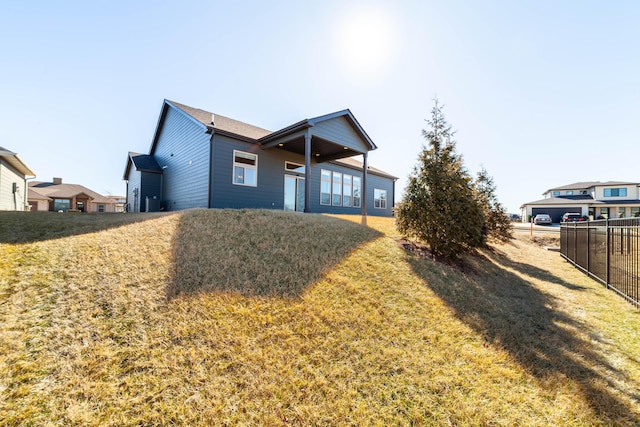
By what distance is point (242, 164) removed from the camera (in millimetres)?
11438

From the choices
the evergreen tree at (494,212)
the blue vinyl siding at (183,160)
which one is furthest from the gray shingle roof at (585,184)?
the blue vinyl siding at (183,160)

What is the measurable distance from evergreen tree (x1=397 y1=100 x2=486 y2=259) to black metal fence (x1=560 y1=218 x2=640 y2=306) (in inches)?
115

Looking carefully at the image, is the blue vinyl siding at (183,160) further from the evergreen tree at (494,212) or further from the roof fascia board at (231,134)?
the evergreen tree at (494,212)

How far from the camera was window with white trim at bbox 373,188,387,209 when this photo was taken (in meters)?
19.3

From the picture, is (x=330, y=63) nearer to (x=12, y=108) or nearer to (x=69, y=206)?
(x=12, y=108)

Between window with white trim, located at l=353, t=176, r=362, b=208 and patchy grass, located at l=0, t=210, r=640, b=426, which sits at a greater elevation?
window with white trim, located at l=353, t=176, r=362, b=208

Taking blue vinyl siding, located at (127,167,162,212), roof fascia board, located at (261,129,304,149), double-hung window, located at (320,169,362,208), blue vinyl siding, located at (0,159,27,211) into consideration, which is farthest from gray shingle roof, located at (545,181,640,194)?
blue vinyl siding, located at (0,159,27,211)

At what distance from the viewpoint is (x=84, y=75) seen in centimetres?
1117

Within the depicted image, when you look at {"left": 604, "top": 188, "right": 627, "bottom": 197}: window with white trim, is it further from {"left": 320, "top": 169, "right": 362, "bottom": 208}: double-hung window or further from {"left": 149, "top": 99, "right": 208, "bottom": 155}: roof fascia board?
{"left": 149, "top": 99, "right": 208, "bottom": 155}: roof fascia board

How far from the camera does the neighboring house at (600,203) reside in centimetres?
3391

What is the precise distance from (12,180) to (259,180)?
48.1 feet

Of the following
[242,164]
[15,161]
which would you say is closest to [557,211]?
[242,164]

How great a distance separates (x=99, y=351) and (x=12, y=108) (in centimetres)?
1849

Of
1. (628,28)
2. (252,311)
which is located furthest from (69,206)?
(628,28)
